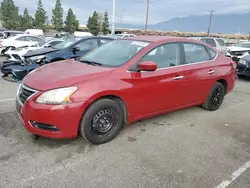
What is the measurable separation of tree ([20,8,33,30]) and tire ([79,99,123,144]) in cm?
5258

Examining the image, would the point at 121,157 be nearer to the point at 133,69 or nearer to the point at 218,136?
the point at 133,69

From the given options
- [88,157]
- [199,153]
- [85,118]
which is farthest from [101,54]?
[199,153]

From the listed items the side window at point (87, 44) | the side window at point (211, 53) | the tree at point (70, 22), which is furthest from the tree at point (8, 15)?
the side window at point (211, 53)

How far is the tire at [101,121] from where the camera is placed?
3.12 m

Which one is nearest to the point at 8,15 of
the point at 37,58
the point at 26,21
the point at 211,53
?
the point at 26,21

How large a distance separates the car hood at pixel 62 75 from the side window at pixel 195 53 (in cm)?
173

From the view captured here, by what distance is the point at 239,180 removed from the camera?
268cm

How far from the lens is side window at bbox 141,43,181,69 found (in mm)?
3793

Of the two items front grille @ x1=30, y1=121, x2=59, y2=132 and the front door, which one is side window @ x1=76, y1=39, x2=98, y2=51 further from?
front grille @ x1=30, y1=121, x2=59, y2=132

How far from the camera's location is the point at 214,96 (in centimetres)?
500

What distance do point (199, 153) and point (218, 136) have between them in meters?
0.80

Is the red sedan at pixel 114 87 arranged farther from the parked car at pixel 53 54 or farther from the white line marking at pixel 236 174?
the parked car at pixel 53 54

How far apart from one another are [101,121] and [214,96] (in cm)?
292

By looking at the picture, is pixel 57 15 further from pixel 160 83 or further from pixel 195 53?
pixel 160 83
